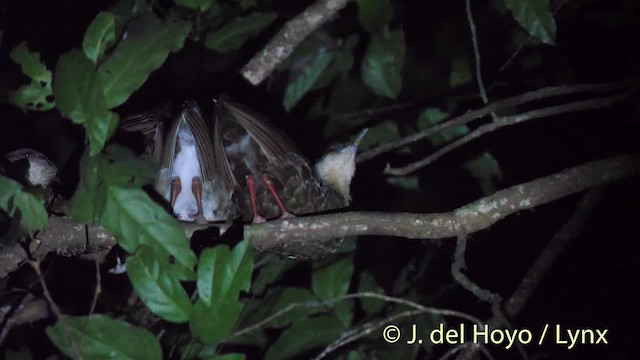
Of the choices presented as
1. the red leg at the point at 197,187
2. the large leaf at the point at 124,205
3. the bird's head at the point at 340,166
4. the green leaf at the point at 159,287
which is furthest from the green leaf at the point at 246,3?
the green leaf at the point at 159,287

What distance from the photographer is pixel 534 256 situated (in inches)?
161

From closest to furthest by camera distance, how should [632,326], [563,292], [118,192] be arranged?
[118,192], [632,326], [563,292]

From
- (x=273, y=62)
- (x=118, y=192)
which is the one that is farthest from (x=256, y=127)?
(x=118, y=192)

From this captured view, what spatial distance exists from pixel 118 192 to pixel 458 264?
1308mm

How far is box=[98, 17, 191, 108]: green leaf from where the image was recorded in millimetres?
1852

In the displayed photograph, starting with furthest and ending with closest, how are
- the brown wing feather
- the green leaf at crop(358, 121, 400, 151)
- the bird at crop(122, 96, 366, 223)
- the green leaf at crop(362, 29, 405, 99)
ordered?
the green leaf at crop(358, 121, 400, 151) < the green leaf at crop(362, 29, 405, 99) < the bird at crop(122, 96, 366, 223) < the brown wing feather

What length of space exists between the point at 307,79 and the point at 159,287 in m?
1.80

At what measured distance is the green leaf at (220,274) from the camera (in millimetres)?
2016

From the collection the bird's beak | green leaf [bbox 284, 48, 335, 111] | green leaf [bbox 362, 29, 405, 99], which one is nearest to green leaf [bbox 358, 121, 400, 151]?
the bird's beak

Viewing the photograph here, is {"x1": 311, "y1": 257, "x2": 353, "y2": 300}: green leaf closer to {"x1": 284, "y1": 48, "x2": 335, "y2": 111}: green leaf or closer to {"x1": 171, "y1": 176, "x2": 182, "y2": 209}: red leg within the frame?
{"x1": 171, "y1": 176, "x2": 182, "y2": 209}: red leg

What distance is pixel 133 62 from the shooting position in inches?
74.1

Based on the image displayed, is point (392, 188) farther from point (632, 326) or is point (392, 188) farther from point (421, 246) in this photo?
point (632, 326)

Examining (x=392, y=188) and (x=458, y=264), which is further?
(x=392, y=188)

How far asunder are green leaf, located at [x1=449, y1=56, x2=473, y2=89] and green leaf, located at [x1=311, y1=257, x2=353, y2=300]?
1139mm
